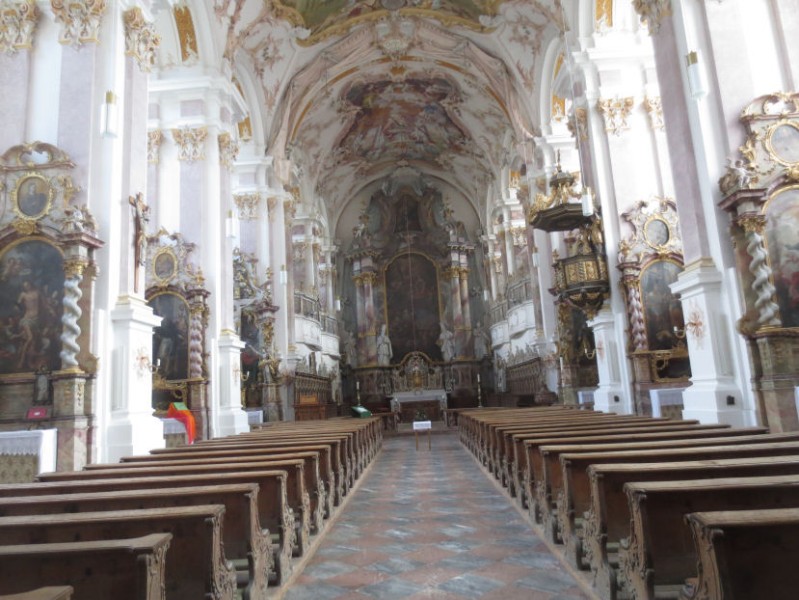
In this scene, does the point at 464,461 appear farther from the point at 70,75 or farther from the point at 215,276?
the point at 70,75

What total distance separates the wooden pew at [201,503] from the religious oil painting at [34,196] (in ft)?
17.1

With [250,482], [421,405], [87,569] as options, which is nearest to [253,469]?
[250,482]

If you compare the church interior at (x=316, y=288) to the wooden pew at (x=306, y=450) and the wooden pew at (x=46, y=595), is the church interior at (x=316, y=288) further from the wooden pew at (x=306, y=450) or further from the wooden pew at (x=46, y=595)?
the wooden pew at (x=46, y=595)

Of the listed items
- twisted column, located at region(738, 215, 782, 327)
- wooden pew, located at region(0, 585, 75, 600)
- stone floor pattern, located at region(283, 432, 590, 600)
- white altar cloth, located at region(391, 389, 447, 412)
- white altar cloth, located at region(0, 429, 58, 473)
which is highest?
twisted column, located at region(738, 215, 782, 327)

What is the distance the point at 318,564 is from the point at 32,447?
13.0 ft

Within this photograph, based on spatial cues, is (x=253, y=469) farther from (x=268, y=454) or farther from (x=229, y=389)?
(x=229, y=389)

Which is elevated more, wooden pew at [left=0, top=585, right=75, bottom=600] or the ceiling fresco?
the ceiling fresco

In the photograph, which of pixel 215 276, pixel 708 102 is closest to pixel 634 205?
pixel 708 102

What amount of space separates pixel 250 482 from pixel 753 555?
2.69 meters

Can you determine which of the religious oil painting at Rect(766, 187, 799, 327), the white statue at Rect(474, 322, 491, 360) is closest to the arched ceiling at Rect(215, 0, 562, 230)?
the white statue at Rect(474, 322, 491, 360)

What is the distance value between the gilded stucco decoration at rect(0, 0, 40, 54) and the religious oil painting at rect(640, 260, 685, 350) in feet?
33.3

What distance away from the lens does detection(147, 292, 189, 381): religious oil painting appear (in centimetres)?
1102

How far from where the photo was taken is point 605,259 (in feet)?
36.3

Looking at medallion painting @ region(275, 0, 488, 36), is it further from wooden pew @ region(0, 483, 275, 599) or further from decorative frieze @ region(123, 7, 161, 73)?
wooden pew @ region(0, 483, 275, 599)
